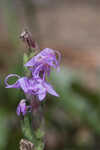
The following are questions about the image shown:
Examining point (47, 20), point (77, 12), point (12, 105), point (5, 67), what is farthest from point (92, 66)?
point (77, 12)

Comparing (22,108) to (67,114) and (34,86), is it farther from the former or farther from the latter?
(67,114)

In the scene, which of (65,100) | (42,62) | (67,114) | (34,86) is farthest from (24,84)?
(67,114)

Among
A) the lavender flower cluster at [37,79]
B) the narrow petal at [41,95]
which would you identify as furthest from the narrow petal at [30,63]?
the narrow petal at [41,95]

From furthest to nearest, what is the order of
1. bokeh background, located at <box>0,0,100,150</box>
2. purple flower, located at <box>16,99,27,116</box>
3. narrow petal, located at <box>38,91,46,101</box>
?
1. bokeh background, located at <box>0,0,100,150</box>
2. purple flower, located at <box>16,99,27,116</box>
3. narrow petal, located at <box>38,91,46,101</box>

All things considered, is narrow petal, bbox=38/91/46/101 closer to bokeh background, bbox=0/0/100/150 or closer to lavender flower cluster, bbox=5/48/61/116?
lavender flower cluster, bbox=5/48/61/116

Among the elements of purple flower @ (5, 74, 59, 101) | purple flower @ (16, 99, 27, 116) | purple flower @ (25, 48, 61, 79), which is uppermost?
purple flower @ (25, 48, 61, 79)

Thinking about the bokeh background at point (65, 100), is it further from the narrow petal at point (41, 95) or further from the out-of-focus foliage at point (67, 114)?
the narrow petal at point (41, 95)

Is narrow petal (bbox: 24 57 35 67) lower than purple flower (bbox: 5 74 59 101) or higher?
higher

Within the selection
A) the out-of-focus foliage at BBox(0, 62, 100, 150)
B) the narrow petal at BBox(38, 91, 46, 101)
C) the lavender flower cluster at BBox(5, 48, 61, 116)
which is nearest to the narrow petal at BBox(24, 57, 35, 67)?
the lavender flower cluster at BBox(5, 48, 61, 116)

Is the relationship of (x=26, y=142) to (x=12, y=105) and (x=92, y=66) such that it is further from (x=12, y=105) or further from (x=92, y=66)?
(x=92, y=66)

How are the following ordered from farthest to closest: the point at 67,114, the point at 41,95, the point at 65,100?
the point at 67,114 → the point at 65,100 → the point at 41,95
